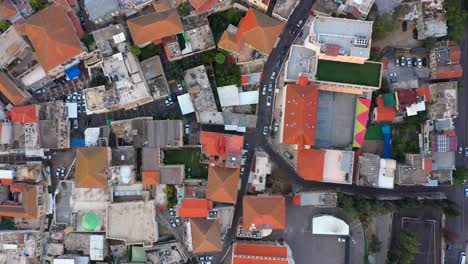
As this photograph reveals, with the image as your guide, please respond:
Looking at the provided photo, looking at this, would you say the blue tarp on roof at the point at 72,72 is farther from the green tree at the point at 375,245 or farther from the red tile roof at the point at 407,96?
the green tree at the point at 375,245

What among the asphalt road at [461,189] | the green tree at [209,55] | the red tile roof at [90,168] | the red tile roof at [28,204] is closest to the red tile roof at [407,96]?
the asphalt road at [461,189]

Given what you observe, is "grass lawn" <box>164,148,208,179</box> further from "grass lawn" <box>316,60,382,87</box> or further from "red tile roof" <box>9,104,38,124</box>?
"grass lawn" <box>316,60,382,87</box>

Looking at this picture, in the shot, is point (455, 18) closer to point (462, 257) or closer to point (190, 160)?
point (462, 257)

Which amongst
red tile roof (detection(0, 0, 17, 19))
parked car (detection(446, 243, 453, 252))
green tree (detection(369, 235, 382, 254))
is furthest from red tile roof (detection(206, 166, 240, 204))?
red tile roof (detection(0, 0, 17, 19))

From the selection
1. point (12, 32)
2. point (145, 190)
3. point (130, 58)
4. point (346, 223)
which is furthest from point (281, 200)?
point (12, 32)

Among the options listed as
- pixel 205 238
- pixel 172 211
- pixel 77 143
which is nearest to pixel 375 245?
pixel 205 238
